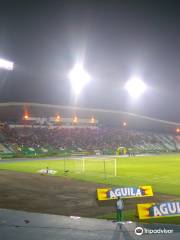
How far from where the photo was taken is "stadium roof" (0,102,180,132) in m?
80.2

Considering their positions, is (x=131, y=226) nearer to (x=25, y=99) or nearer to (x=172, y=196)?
(x=172, y=196)

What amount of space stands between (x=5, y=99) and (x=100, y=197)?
5639 centimetres

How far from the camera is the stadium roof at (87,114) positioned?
80.2 meters

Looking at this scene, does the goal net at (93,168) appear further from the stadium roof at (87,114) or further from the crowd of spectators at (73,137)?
the crowd of spectators at (73,137)

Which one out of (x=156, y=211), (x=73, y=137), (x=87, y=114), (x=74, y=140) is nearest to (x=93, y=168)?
(x=156, y=211)

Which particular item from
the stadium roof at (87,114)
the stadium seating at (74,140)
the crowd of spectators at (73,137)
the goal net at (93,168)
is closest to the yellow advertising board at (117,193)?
the goal net at (93,168)

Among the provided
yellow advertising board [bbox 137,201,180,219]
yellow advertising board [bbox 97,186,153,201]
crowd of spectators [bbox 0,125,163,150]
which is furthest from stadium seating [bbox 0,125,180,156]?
yellow advertising board [bbox 137,201,180,219]

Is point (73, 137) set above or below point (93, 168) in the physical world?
above

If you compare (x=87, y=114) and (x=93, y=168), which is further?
(x=87, y=114)

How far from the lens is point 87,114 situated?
9525cm

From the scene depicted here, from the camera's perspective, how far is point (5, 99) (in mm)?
77250

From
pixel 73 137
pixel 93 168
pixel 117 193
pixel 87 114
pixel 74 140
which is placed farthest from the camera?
pixel 87 114

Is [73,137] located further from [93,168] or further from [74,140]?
[93,168]

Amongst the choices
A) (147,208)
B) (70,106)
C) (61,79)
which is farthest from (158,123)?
(147,208)
